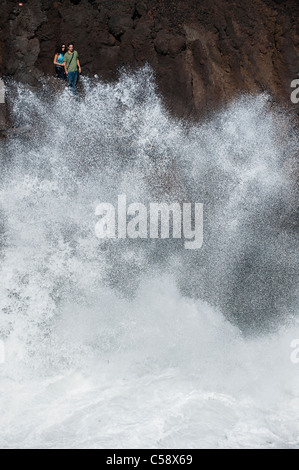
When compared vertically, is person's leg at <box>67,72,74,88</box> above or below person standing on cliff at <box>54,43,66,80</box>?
below

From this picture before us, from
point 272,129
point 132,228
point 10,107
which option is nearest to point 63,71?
point 10,107

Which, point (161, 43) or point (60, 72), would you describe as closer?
point (60, 72)

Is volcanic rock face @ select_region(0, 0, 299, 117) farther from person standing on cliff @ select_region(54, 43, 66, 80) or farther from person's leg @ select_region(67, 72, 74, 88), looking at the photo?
person's leg @ select_region(67, 72, 74, 88)

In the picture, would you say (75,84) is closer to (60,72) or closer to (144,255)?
(60,72)

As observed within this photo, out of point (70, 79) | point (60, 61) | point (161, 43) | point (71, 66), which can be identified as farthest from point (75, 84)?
point (161, 43)

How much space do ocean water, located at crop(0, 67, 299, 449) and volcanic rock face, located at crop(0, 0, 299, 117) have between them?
0.31 m

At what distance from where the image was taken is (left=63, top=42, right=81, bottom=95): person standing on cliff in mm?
9422

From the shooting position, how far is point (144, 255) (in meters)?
9.45

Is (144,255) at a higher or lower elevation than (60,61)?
lower

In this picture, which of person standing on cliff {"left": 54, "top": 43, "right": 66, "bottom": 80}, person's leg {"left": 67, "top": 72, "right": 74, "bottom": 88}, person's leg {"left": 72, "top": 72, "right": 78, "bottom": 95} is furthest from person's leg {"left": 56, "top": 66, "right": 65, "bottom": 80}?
person's leg {"left": 72, "top": 72, "right": 78, "bottom": 95}

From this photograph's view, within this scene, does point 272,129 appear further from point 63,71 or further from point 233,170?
point 63,71

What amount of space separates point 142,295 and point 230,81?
4156mm

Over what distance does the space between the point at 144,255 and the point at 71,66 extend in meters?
3.43

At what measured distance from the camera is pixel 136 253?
9.43m
